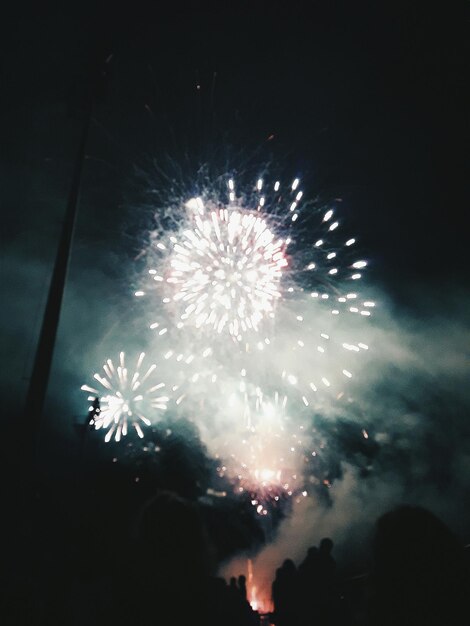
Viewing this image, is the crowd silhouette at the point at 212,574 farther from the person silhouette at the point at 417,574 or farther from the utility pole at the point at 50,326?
the utility pole at the point at 50,326

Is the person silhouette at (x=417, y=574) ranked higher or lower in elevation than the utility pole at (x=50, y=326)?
lower

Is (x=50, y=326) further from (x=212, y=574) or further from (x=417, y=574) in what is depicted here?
(x=417, y=574)

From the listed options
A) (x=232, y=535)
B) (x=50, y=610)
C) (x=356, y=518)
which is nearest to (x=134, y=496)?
(x=232, y=535)

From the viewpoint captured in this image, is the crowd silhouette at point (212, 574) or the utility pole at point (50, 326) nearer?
the crowd silhouette at point (212, 574)

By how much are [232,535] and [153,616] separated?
54951 millimetres

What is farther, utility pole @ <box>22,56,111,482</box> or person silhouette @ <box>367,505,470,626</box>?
utility pole @ <box>22,56,111,482</box>

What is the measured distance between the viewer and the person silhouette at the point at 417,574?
1896 mm

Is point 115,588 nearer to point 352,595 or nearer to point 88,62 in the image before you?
point 352,595

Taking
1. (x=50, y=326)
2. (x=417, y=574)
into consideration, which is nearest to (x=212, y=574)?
(x=417, y=574)

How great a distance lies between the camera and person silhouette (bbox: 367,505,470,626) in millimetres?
1896

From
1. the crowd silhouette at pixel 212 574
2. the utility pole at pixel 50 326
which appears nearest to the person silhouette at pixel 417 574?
the crowd silhouette at pixel 212 574

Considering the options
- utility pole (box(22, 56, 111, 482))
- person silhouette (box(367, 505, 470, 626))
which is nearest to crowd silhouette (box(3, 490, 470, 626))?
person silhouette (box(367, 505, 470, 626))

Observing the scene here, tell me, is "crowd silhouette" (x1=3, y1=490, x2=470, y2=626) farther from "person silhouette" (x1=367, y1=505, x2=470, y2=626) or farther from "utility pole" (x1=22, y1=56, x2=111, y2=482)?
"utility pole" (x1=22, y1=56, x2=111, y2=482)

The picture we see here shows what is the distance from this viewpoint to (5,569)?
3.55 meters
